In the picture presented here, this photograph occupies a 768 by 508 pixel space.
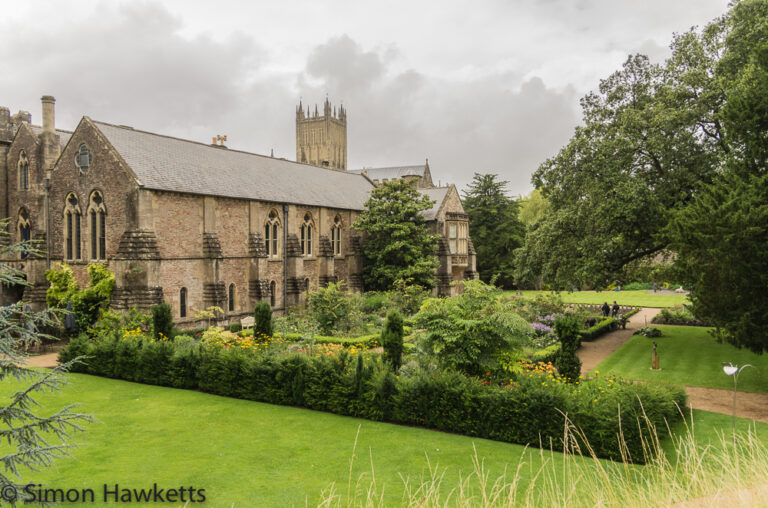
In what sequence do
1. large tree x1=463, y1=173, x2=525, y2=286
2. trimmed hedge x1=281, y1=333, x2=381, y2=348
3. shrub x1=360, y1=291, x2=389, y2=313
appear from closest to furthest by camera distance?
1. trimmed hedge x1=281, y1=333, x2=381, y2=348
2. shrub x1=360, y1=291, x2=389, y2=313
3. large tree x1=463, y1=173, x2=525, y2=286

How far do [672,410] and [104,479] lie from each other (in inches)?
537

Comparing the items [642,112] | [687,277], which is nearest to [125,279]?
[687,277]

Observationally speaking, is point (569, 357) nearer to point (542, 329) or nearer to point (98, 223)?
point (542, 329)

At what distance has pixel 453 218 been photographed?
45750 mm

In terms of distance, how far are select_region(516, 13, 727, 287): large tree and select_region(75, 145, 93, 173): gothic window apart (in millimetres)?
25041

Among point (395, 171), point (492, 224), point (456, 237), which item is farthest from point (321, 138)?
point (456, 237)

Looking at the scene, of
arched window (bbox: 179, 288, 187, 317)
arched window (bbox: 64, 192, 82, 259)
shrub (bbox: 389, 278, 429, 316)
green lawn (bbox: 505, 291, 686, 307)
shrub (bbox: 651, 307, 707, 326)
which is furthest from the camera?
green lawn (bbox: 505, 291, 686, 307)

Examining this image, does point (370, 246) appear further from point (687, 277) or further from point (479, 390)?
point (479, 390)

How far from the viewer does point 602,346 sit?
27.3m

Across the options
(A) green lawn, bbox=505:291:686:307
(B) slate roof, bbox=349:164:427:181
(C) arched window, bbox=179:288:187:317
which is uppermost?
(B) slate roof, bbox=349:164:427:181

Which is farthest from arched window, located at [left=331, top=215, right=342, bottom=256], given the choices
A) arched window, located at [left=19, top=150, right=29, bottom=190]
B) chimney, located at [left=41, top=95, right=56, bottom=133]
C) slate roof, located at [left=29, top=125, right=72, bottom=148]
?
arched window, located at [left=19, top=150, right=29, bottom=190]

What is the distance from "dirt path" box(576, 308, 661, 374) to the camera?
23.3m

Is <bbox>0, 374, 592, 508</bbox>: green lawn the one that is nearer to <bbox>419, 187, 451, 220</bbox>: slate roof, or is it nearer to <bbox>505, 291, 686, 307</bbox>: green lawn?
<bbox>419, 187, 451, 220</bbox>: slate roof

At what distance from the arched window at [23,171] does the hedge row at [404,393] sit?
18.9 meters
